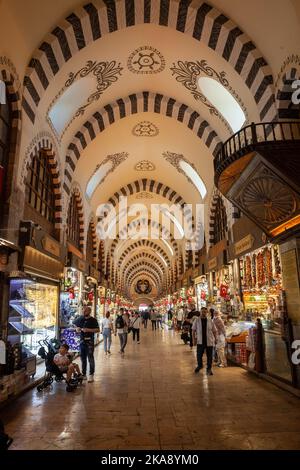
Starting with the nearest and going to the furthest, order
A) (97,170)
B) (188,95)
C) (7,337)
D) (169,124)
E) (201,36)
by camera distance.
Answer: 1. (7,337)
2. (201,36)
3. (188,95)
4. (169,124)
5. (97,170)

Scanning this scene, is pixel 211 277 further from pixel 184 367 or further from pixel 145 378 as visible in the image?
pixel 145 378

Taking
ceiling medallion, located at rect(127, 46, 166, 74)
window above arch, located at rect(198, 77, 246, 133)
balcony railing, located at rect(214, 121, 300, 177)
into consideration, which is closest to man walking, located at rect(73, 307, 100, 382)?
balcony railing, located at rect(214, 121, 300, 177)

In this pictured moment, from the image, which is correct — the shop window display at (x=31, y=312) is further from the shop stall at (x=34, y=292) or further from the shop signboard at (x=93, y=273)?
the shop signboard at (x=93, y=273)

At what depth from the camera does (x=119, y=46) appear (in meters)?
7.62

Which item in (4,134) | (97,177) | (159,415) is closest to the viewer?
(159,415)

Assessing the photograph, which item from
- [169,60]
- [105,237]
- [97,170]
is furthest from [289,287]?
[105,237]

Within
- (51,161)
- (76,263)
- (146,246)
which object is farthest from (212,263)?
(146,246)

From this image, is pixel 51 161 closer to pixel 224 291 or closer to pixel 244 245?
pixel 244 245

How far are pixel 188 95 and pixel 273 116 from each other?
11.6 feet

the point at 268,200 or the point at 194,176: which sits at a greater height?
the point at 194,176

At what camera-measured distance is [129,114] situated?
10.1 metres

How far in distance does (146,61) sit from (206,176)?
4510 mm

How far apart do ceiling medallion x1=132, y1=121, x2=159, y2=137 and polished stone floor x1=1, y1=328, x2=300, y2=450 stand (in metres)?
7.90

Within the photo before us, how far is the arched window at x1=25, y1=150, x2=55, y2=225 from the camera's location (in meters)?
7.52
